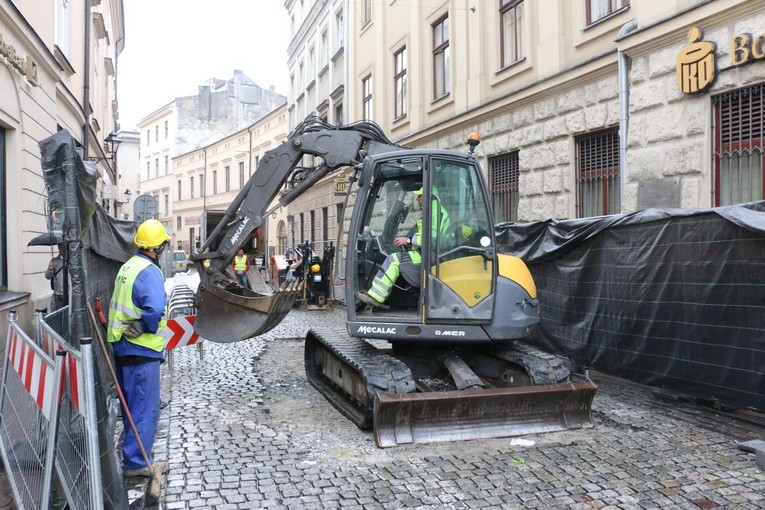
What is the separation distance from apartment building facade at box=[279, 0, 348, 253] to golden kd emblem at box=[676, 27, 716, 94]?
11.9 m

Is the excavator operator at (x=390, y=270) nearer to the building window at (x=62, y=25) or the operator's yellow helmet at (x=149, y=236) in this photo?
the operator's yellow helmet at (x=149, y=236)

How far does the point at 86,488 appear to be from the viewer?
3.00 metres

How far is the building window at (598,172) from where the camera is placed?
9570 mm

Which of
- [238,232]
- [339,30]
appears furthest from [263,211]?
[339,30]

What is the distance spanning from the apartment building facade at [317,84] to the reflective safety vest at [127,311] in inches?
567

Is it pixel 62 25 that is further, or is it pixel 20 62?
pixel 62 25

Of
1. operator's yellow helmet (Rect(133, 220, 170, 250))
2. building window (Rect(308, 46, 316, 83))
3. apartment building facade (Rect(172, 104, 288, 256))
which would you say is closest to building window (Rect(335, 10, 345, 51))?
building window (Rect(308, 46, 316, 83))

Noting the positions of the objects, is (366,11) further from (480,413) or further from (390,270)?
(480,413)

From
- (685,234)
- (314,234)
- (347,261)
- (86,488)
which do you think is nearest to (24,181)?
(347,261)

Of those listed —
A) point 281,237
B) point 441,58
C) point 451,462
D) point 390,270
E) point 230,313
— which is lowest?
point 451,462

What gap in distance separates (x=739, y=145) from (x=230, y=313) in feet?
19.9

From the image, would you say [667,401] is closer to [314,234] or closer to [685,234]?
[685,234]

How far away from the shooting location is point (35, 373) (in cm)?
348

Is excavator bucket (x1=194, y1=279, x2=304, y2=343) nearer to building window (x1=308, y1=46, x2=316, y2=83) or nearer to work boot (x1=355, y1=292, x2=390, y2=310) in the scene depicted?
work boot (x1=355, y1=292, x2=390, y2=310)
